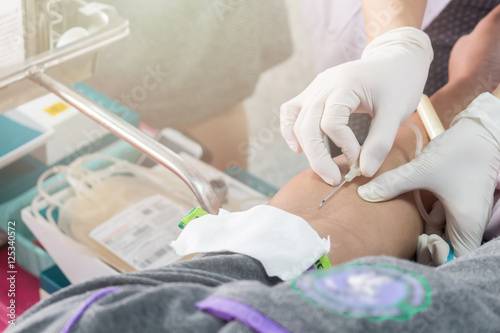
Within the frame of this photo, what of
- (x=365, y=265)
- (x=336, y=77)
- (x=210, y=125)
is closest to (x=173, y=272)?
(x=365, y=265)

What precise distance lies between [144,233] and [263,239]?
2.15 feet

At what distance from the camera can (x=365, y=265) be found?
1.51 ft

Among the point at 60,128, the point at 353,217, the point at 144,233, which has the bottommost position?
the point at 144,233

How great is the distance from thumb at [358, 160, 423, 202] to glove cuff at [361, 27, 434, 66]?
23 centimetres

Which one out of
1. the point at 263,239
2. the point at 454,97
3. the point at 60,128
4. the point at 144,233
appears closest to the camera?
the point at 263,239

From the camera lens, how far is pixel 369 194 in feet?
2.90

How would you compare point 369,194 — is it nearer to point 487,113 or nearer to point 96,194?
point 487,113

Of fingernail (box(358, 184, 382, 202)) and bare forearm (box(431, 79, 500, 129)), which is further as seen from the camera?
bare forearm (box(431, 79, 500, 129))

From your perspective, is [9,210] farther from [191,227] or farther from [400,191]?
[400,191]

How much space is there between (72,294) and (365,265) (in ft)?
0.96

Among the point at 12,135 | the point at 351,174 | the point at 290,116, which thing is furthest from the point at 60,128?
the point at 351,174

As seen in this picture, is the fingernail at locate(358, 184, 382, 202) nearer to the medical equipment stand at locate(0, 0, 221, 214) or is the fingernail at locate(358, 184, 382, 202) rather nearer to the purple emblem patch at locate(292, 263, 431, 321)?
the medical equipment stand at locate(0, 0, 221, 214)

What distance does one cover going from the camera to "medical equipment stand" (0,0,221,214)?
0.83 meters

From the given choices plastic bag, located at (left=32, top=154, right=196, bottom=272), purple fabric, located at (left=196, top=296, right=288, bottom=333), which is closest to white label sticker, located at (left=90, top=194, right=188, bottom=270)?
plastic bag, located at (left=32, top=154, right=196, bottom=272)
